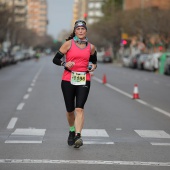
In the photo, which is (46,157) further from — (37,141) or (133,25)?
(133,25)

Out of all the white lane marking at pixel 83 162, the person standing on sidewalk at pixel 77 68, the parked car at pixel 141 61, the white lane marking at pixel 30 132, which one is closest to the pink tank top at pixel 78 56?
the person standing on sidewalk at pixel 77 68

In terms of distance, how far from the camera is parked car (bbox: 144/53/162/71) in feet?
166

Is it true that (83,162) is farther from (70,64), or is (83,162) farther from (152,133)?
(152,133)

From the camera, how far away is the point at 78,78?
8.52 metres

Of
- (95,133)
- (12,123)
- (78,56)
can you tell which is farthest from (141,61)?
(78,56)

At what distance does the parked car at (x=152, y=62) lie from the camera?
50.6 meters

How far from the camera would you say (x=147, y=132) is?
10570 millimetres

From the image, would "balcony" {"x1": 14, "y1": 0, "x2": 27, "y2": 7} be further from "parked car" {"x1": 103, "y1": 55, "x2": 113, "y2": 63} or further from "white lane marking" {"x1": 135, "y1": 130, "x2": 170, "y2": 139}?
"white lane marking" {"x1": 135, "y1": 130, "x2": 170, "y2": 139}

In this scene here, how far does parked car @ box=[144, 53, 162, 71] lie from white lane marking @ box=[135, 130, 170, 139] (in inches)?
1561

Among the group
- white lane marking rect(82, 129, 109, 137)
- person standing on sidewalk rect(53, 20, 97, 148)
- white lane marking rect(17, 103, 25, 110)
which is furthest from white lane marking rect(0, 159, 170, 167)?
white lane marking rect(17, 103, 25, 110)

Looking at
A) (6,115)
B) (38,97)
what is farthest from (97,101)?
(6,115)

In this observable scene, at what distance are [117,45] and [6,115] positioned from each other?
301ft

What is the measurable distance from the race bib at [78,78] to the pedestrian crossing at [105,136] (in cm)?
108

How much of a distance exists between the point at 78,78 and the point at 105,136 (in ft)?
5.82
